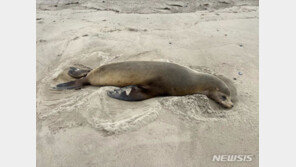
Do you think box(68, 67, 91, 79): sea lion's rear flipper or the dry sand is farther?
box(68, 67, 91, 79): sea lion's rear flipper

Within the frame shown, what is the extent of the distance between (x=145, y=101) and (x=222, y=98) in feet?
3.83

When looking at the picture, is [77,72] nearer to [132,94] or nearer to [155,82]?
[132,94]

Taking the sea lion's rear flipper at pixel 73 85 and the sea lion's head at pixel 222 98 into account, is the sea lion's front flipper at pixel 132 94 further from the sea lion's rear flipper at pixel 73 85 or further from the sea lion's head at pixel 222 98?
the sea lion's head at pixel 222 98

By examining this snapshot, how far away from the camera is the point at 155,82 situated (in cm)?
367

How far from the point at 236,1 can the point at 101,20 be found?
497 cm

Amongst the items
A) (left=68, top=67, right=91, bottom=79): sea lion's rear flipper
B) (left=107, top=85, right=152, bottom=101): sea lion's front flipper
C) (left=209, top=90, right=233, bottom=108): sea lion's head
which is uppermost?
(left=68, top=67, right=91, bottom=79): sea lion's rear flipper

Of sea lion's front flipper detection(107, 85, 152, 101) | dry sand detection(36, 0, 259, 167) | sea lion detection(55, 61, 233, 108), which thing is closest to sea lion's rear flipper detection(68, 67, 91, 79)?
dry sand detection(36, 0, 259, 167)

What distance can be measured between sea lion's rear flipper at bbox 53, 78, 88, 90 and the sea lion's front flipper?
2.55 ft

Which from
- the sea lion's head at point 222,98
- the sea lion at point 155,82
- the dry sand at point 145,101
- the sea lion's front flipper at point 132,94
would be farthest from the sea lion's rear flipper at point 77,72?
the sea lion's head at point 222,98

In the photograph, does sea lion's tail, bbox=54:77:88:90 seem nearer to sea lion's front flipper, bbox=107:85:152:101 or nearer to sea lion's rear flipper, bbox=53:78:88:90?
sea lion's rear flipper, bbox=53:78:88:90

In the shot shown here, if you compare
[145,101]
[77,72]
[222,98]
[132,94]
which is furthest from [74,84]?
[222,98]

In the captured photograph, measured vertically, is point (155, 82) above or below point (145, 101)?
above

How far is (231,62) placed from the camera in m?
4.57

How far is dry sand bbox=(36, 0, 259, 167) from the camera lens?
8.53ft
